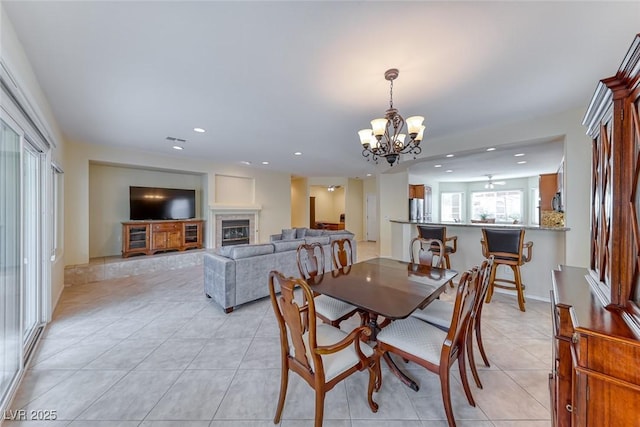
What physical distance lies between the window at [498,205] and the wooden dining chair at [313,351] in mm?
9097

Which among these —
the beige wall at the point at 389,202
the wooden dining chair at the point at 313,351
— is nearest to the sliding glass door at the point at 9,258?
the wooden dining chair at the point at 313,351

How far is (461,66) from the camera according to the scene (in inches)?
80.0

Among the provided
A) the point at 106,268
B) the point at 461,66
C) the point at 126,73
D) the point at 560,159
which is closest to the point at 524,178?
the point at 560,159

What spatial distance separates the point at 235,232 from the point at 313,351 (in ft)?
20.1

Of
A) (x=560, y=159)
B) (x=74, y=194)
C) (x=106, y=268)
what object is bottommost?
(x=106, y=268)

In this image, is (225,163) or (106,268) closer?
(106,268)

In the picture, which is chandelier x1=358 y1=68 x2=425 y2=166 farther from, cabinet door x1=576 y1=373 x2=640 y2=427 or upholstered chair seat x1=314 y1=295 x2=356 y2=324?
cabinet door x1=576 y1=373 x2=640 y2=427

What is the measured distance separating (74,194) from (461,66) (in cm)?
626

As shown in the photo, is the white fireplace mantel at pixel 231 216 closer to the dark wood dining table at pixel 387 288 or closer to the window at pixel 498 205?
the dark wood dining table at pixel 387 288

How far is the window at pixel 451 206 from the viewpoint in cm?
963

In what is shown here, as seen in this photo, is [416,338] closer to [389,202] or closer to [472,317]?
[472,317]

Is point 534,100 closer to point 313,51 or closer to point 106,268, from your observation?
point 313,51

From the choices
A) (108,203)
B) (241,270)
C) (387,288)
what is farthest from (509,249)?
(108,203)

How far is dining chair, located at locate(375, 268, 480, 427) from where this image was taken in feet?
4.59
